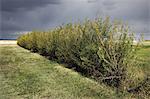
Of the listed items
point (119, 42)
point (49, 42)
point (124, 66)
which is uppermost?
point (119, 42)

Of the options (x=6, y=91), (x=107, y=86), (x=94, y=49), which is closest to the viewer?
(x=6, y=91)

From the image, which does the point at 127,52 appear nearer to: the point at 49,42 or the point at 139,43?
the point at 139,43

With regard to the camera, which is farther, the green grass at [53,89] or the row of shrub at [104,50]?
the row of shrub at [104,50]

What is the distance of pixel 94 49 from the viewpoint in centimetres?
1205

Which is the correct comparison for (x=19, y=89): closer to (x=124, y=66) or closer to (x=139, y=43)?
(x=124, y=66)

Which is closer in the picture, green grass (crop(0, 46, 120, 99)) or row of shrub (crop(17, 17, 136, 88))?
green grass (crop(0, 46, 120, 99))

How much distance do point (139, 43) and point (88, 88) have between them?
111 inches

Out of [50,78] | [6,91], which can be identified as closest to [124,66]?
[50,78]

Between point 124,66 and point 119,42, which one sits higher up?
point 119,42

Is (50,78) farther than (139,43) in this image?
Yes

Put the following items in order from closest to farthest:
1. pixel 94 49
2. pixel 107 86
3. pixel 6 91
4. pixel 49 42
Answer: pixel 6 91 → pixel 107 86 → pixel 94 49 → pixel 49 42

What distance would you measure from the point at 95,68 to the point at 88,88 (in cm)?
256

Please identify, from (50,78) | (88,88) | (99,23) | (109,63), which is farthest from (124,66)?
(50,78)

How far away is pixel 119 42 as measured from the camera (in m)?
11.0
